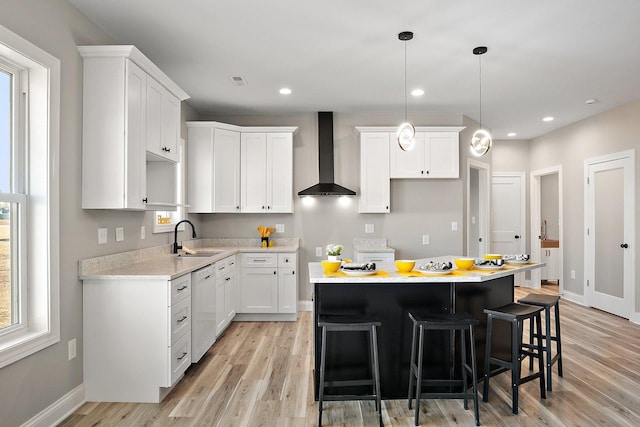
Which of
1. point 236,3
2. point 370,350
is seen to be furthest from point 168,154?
point 370,350

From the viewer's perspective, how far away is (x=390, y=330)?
290 centimetres

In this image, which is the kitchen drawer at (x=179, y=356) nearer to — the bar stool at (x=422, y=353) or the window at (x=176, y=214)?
the window at (x=176, y=214)

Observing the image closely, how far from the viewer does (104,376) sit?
111 inches

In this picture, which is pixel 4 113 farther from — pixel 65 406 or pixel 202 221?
pixel 202 221

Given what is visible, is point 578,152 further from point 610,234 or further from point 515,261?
point 515,261

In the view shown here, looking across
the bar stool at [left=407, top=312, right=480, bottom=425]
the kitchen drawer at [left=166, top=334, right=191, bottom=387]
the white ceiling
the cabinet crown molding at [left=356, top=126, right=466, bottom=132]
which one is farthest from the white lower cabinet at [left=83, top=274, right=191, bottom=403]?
the cabinet crown molding at [left=356, top=126, right=466, bottom=132]

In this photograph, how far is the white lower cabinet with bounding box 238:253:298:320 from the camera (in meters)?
4.95

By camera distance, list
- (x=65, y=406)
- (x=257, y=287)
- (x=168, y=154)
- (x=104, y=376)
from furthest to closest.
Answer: (x=257, y=287) < (x=168, y=154) < (x=104, y=376) < (x=65, y=406)

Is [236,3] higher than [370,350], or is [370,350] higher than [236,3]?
[236,3]

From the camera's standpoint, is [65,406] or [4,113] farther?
[65,406]

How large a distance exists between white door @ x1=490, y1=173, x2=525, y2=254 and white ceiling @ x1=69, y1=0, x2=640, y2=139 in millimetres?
2293

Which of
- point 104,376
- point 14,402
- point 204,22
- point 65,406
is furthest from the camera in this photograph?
point 204,22

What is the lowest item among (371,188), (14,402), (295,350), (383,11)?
(295,350)

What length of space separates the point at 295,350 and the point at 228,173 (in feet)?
7.85
